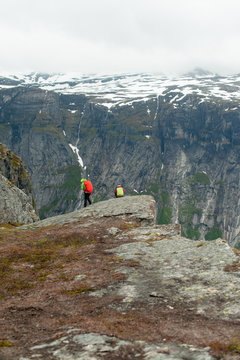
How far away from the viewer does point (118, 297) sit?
15719mm

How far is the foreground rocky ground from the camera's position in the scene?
10305 millimetres

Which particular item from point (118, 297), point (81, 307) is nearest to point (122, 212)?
point (118, 297)

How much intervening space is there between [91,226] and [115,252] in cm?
1036

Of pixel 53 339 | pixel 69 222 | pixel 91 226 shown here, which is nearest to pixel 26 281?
pixel 53 339

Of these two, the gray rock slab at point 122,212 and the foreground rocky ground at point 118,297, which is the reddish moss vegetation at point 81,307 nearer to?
the foreground rocky ground at point 118,297

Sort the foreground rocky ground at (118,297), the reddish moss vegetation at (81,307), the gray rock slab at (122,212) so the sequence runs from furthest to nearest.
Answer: the gray rock slab at (122,212), the reddish moss vegetation at (81,307), the foreground rocky ground at (118,297)

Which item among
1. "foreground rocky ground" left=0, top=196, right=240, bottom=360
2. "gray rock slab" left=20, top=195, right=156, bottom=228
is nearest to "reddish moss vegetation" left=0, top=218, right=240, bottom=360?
"foreground rocky ground" left=0, top=196, right=240, bottom=360

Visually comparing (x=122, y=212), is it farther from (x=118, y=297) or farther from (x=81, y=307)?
(x=81, y=307)

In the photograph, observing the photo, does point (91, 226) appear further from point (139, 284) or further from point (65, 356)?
point (65, 356)

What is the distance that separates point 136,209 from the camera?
3984 cm

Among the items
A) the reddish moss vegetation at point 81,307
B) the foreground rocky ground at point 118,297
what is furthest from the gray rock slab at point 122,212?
the reddish moss vegetation at point 81,307

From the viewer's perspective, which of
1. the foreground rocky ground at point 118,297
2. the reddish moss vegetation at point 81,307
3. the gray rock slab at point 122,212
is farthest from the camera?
the gray rock slab at point 122,212

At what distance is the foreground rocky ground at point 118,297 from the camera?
10.3 metres

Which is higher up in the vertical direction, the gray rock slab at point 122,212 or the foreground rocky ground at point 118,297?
the foreground rocky ground at point 118,297
